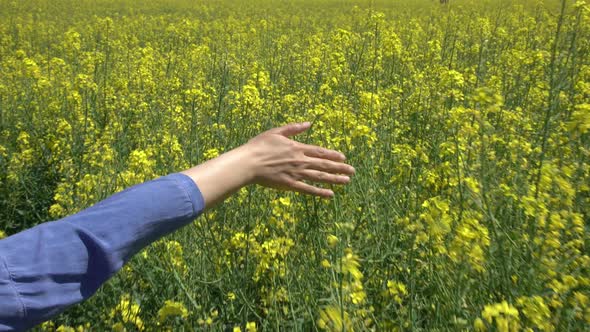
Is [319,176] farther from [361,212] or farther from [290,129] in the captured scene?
A: [361,212]

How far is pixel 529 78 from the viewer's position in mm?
4496

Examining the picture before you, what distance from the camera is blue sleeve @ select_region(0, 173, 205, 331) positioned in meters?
0.90

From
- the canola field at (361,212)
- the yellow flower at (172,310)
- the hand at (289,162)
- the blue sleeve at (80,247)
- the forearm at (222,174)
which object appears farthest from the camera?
the yellow flower at (172,310)

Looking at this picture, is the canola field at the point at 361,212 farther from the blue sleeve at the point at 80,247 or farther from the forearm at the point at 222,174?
the blue sleeve at the point at 80,247

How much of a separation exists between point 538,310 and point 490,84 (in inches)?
131

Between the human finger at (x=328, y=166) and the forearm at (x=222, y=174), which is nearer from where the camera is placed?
the forearm at (x=222, y=174)

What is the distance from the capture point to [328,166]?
1455 millimetres

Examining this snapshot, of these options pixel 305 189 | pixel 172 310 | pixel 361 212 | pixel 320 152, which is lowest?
pixel 172 310

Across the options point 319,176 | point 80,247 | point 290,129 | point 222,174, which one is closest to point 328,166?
point 319,176

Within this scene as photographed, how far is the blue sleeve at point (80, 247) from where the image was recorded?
2.95 ft

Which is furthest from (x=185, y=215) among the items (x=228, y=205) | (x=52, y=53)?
(x=52, y=53)

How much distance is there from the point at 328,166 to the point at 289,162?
0.12 metres

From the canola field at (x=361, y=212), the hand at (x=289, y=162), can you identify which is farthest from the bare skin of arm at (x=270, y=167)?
the canola field at (x=361, y=212)

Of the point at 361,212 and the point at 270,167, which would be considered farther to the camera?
the point at 361,212
